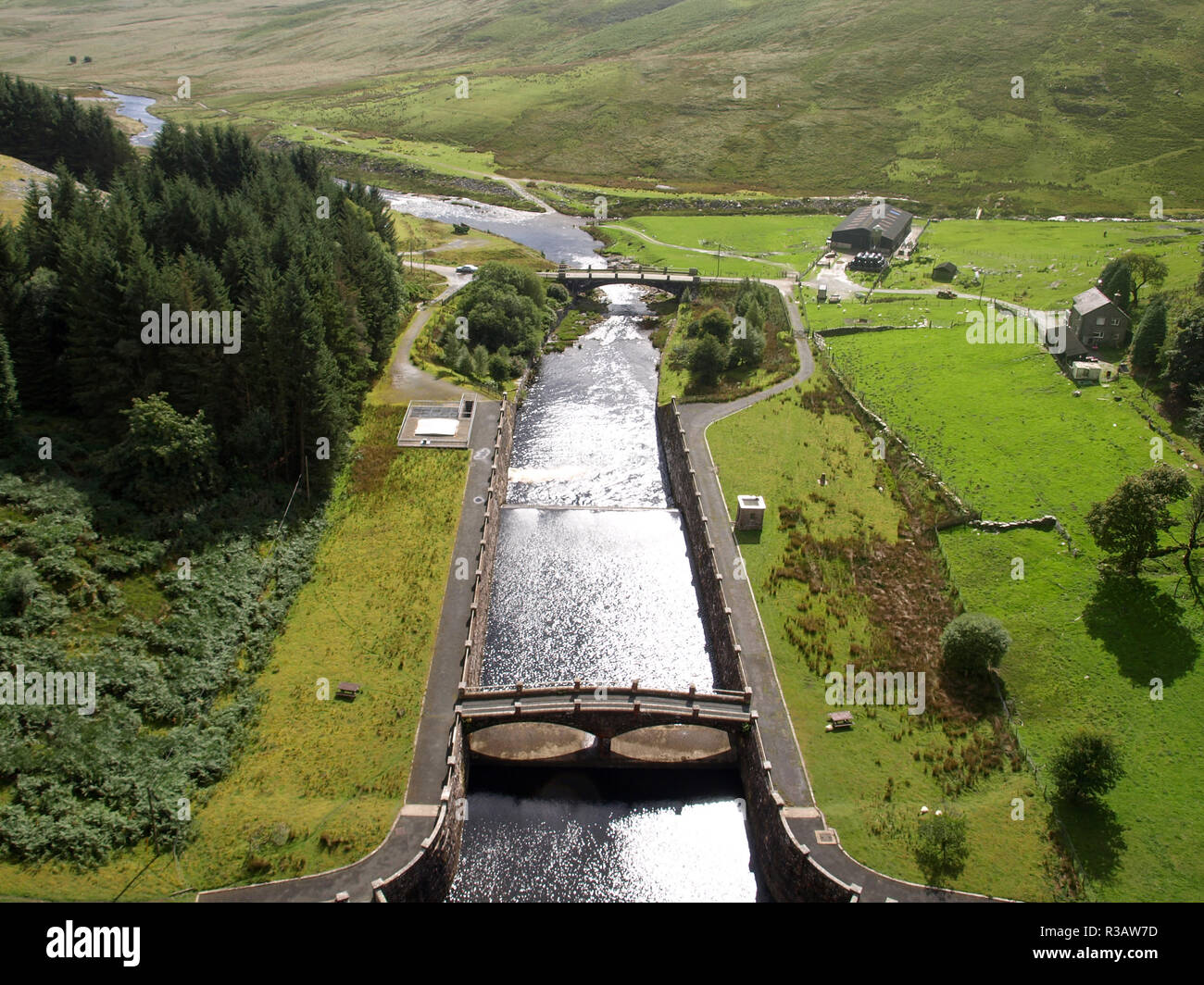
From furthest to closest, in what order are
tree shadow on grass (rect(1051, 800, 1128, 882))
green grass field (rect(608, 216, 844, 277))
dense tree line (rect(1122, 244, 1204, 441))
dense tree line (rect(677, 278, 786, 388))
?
1. green grass field (rect(608, 216, 844, 277))
2. dense tree line (rect(677, 278, 786, 388))
3. dense tree line (rect(1122, 244, 1204, 441))
4. tree shadow on grass (rect(1051, 800, 1128, 882))

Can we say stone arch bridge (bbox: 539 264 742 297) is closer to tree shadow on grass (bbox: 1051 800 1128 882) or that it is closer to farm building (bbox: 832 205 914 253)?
farm building (bbox: 832 205 914 253)

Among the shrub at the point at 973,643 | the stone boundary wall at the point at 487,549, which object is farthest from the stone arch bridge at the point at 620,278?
the shrub at the point at 973,643

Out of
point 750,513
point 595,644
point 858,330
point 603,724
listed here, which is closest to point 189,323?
point 595,644

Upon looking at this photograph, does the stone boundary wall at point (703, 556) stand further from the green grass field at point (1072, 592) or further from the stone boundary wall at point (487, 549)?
the green grass field at point (1072, 592)

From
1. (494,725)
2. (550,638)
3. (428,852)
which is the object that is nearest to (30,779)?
(428,852)

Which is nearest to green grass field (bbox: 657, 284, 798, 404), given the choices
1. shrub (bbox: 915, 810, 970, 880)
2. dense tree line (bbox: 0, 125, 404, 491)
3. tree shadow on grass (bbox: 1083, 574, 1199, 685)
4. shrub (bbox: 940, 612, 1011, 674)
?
dense tree line (bbox: 0, 125, 404, 491)

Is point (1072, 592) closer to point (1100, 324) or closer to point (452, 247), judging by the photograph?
point (1100, 324)
